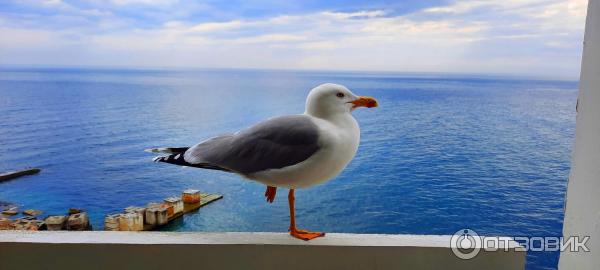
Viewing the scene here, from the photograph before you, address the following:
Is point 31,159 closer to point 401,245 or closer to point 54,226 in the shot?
point 54,226

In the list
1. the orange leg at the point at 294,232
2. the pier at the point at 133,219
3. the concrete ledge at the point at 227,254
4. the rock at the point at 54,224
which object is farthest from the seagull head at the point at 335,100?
the rock at the point at 54,224

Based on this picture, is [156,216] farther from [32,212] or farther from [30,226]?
[32,212]

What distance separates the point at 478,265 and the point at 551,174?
8.72 ft

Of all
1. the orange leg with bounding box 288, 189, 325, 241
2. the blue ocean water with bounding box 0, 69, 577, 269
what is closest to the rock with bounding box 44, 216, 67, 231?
the blue ocean water with bounding box 0, 69, 577, 269

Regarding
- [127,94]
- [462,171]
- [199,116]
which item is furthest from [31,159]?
[462,171]

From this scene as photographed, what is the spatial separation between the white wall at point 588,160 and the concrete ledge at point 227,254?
0.54ft

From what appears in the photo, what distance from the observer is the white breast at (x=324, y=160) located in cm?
109

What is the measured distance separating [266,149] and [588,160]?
78cm

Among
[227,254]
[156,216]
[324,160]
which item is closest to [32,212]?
[156,216]

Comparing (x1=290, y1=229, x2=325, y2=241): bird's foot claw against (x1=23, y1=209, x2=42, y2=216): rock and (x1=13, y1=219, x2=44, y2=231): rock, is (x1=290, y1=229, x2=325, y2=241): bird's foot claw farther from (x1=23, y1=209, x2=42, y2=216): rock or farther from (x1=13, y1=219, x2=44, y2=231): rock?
(x1=23, y1=209, x2=42, y2=216): rock

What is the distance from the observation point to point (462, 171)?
4.23 m

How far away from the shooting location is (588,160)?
1.07 meters

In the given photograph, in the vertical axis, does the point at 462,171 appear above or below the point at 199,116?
below

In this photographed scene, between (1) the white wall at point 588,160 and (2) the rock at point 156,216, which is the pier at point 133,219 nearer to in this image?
(2) the rock at point 156,216
